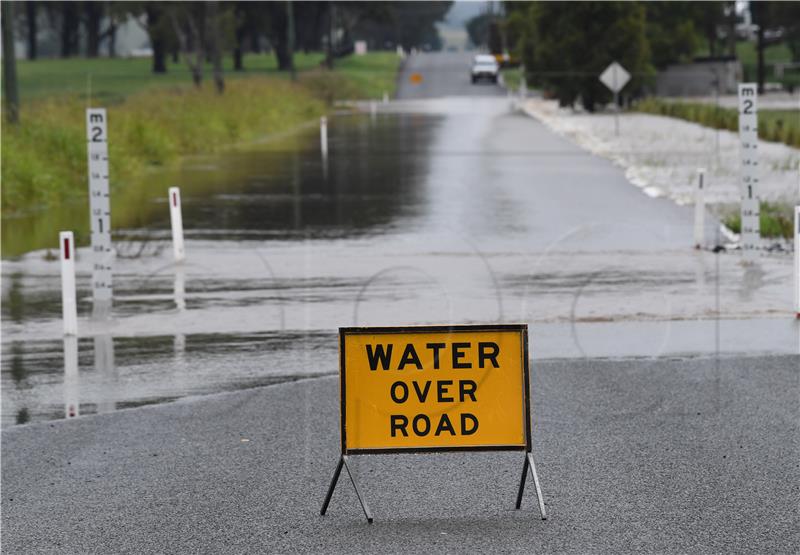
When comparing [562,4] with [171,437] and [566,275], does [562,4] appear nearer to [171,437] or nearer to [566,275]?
[566,275]

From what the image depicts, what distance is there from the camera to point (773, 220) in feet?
73.0

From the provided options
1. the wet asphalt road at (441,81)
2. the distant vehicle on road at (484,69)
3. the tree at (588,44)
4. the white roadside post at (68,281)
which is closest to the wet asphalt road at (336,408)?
the white roadside post at (68,281)

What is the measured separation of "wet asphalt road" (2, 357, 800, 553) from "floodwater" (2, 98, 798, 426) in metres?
1.26

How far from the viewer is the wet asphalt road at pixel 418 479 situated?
7617 millimetres

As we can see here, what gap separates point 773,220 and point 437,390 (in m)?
15.2

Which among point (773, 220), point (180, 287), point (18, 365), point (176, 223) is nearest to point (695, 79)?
point (773, 220)

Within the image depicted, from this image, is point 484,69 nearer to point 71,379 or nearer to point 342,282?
point 342,282

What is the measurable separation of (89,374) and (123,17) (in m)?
106

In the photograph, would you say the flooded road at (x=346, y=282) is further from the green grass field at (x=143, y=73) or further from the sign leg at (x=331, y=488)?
the green grass field at (x=143, y=73)

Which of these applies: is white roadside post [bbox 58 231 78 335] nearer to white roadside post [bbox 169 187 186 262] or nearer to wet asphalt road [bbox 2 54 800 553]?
wet asphalt road [bbox 2 54 800 553]

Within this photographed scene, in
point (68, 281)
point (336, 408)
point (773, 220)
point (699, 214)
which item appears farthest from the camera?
point (773, 220)

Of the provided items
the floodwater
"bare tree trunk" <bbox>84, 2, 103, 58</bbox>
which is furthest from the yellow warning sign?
"bare tree trunk" <bbox>84, 2, 103, 58</bbox>

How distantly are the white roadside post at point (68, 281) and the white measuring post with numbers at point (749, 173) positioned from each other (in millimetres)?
8364

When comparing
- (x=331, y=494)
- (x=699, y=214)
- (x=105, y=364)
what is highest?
(x=699, y=214)
